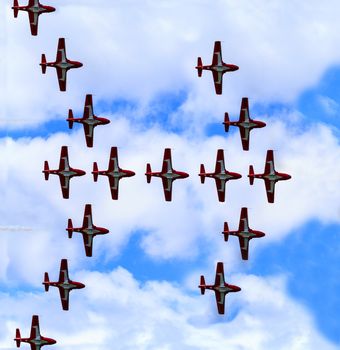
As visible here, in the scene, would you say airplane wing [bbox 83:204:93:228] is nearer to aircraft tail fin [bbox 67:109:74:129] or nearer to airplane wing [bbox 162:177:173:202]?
airplane wing [bbox 162:177:173:202]

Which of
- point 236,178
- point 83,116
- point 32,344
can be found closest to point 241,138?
point 236,178

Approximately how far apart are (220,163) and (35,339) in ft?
67.8

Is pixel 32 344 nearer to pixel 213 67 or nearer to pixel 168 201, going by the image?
pixel 168 201

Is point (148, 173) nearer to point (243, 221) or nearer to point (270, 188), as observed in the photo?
point (243, 221)

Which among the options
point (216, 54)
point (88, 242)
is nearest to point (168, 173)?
point (88, 242)

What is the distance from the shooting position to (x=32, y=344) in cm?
15475

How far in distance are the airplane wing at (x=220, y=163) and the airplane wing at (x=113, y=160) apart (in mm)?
8146

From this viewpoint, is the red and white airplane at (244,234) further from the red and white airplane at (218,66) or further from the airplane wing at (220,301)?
the red and white airplane at (218,66)

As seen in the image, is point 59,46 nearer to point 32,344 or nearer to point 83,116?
point 83,116

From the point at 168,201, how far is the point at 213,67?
38.2ft

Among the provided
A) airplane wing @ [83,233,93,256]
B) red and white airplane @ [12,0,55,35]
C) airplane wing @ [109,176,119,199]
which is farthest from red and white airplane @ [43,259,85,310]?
red and white airplane @ [12,0,55,35]

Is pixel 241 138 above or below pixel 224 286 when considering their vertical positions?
above

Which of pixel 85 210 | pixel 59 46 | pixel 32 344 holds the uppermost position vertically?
pixel 59 46

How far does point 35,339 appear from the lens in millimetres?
154875
